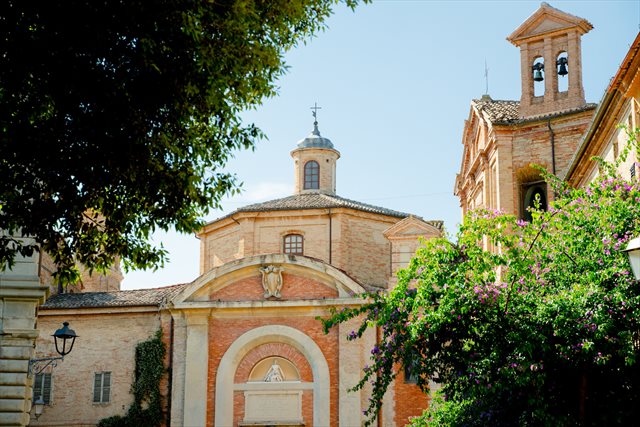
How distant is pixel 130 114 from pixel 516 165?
19.1 m

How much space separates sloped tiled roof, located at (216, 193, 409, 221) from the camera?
3794 centimetres

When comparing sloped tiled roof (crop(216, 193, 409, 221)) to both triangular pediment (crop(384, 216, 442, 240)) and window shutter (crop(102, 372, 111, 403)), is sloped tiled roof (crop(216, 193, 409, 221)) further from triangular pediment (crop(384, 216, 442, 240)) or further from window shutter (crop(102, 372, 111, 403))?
window shutter (crop(102, 372, 111, 403))

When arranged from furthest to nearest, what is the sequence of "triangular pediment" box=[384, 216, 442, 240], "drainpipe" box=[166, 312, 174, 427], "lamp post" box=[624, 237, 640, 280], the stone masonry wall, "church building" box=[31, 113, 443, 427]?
"triangular pediment" box=[384, 216, 442, 240] < the stone masonry wall < "drainpipe" box=[166, 312, 174, 427] < "church building" box=[31, 113, 443, 427] < "lamp post" box=[624, 237, 640, 280]

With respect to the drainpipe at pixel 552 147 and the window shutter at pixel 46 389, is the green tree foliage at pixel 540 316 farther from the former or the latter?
the window shutter at pixel 46 389

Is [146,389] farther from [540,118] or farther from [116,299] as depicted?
[540,118]

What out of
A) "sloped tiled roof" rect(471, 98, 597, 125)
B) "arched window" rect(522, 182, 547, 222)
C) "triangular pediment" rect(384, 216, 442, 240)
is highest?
"sloped tiled roof" rect(471, 98, 597, 125)

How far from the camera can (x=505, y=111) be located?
31.1m

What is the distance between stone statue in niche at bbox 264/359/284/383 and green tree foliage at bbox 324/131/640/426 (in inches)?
563

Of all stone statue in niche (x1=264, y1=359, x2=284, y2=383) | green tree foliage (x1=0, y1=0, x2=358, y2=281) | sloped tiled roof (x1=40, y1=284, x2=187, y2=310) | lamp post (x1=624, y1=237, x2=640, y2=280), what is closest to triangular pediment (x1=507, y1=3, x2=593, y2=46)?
stone statue in niche (x1=264, y1=359, x2=284, y2=383)

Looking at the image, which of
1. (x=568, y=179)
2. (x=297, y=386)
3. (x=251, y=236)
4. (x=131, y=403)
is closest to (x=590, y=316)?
(x=568, y=179)

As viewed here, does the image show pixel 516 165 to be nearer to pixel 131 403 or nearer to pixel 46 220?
pixel 131 403

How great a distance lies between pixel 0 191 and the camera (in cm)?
1234

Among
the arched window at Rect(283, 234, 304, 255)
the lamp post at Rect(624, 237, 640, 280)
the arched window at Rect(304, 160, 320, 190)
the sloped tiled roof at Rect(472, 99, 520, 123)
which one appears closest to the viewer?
the lamp post at Rect(624, 237, 640, 280)

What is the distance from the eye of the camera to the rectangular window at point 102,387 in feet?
102
